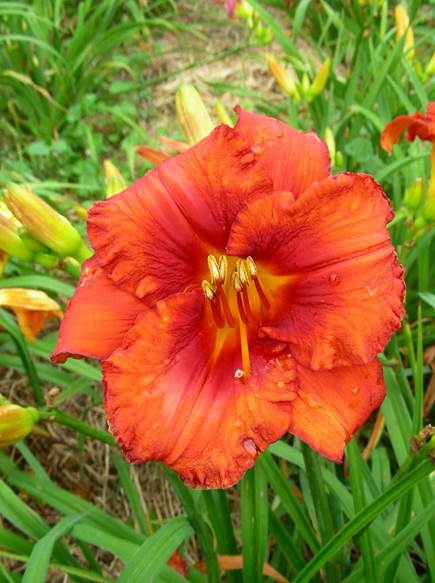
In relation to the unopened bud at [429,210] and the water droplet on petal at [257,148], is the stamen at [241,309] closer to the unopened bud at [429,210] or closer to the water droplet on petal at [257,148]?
the water droplet on petal at [257,148]

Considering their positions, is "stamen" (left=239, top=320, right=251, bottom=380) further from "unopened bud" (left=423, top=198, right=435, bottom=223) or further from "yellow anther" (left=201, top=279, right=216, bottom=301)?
"unopened bud" (left=423, top=198, right=435, bottom=223)

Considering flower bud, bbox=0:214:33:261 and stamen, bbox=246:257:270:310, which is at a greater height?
flower bud, bbox=0:214:33:261

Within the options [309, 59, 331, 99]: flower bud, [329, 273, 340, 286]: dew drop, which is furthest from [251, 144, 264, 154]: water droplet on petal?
[309, 59, 331, 99]: flower bud

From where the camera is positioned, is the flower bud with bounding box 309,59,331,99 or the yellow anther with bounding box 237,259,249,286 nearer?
the yellow anther with bounding box 237,259,249,286

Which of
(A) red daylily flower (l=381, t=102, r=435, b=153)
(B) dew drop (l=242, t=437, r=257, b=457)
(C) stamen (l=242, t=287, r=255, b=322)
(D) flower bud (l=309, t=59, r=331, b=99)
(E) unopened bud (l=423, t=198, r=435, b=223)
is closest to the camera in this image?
(B) dew drop (l=242, t=437, r=257, b=457)

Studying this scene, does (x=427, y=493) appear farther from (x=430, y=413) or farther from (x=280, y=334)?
(x=430, y=413)

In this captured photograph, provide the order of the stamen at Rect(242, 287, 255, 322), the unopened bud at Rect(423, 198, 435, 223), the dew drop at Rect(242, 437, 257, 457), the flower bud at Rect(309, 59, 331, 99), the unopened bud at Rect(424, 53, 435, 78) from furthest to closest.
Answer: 1. the unopened bud at Rect(424, 53, 435, 78)
2. the flower bud at Rect(309, 59, 331, 99)
3. the unopened bud at Rect(423, 198, 435, 223)
4. the stamen at Rect(242, 287, 255, 322)
5. the dew drop at Rect(242, 437, 257, 457)

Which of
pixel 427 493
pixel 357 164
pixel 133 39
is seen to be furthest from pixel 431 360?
pixel 133 39
